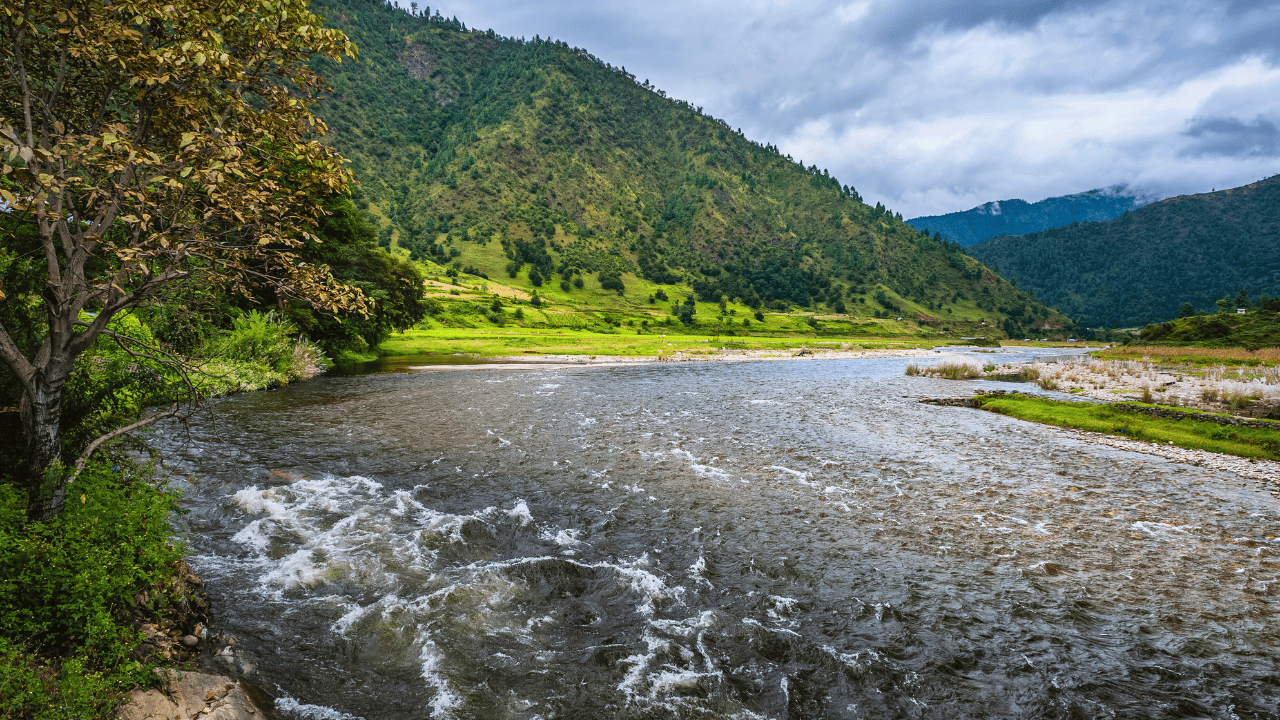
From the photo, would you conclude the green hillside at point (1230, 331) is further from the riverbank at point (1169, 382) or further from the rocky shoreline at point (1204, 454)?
the rocky shoreline at point (1204, 454)

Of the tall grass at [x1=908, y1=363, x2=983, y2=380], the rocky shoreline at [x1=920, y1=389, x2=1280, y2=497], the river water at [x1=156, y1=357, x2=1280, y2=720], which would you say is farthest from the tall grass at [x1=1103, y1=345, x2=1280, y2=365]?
the river water at [x1=156, y1=357, x2=1280, y2=720]

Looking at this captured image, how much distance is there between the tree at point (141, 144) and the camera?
6.05 m

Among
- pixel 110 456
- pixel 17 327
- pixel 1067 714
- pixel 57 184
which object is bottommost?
pixel 1067 714

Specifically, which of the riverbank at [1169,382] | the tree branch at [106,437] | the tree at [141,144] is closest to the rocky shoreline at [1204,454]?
the riverbank at [1169,382]

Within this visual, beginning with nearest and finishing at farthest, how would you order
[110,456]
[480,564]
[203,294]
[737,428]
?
[110,456]
[203,294]
[480,564]
[737,428]

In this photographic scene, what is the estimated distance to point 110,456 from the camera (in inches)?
355

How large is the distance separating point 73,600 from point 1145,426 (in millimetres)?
39935

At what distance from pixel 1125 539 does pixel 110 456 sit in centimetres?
2277

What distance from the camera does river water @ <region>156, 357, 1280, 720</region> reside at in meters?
8.68

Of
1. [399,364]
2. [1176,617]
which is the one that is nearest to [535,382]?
[399,364]

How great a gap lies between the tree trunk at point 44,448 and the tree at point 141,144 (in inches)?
0.7

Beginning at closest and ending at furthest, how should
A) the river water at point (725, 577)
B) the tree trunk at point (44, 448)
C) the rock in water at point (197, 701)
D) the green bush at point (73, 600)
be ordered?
1. the green bush at point (73, 600)
2. the rock in water at point (197, 701)
3. the tree trunk at point (44, 448)
4. the river water at point (725, 577)

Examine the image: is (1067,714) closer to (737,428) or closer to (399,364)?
(737,428)

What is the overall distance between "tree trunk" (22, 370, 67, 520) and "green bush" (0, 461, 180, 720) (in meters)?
0.17
